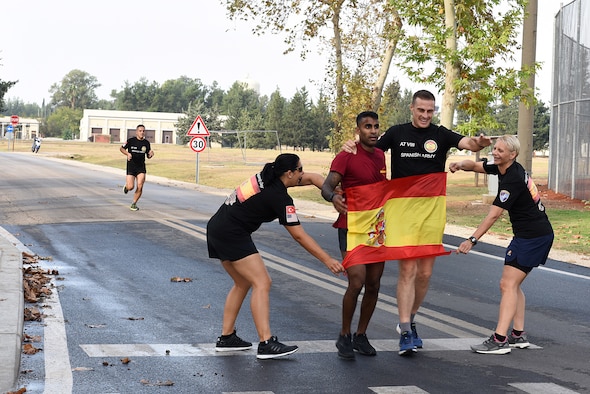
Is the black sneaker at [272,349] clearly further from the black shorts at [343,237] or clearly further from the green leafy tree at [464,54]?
the green leafy tree at [464,54]

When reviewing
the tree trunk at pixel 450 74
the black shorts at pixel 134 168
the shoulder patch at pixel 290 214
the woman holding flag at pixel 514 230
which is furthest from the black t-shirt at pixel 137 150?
the shoulder patch at pixel 290 214

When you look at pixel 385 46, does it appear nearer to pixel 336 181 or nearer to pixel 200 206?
pixel 200 206

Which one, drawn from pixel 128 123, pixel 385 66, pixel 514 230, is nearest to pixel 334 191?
pixel 514 230

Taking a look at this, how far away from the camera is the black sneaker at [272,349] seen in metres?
7.62

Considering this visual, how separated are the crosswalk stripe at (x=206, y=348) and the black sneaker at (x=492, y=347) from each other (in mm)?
177

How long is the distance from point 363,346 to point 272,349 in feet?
2.48

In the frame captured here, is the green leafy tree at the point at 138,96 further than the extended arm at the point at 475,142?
Yes

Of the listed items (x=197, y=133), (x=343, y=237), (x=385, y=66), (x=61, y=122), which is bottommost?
(x=343, y=237)

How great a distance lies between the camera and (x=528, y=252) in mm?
8219

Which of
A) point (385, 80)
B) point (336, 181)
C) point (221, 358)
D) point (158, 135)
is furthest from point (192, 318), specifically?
point (158, 135)

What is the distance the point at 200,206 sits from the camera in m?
24.1

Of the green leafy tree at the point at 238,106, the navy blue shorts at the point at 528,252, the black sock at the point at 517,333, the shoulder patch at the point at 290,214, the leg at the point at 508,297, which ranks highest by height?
the green leafy tree at the point at 238,106

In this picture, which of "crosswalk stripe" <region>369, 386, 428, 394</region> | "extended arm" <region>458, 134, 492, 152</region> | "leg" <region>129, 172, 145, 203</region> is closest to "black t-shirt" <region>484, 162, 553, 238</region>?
"extended arm" <region>458, 134, 492, 152</region>

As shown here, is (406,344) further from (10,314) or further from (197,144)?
(197,144)
